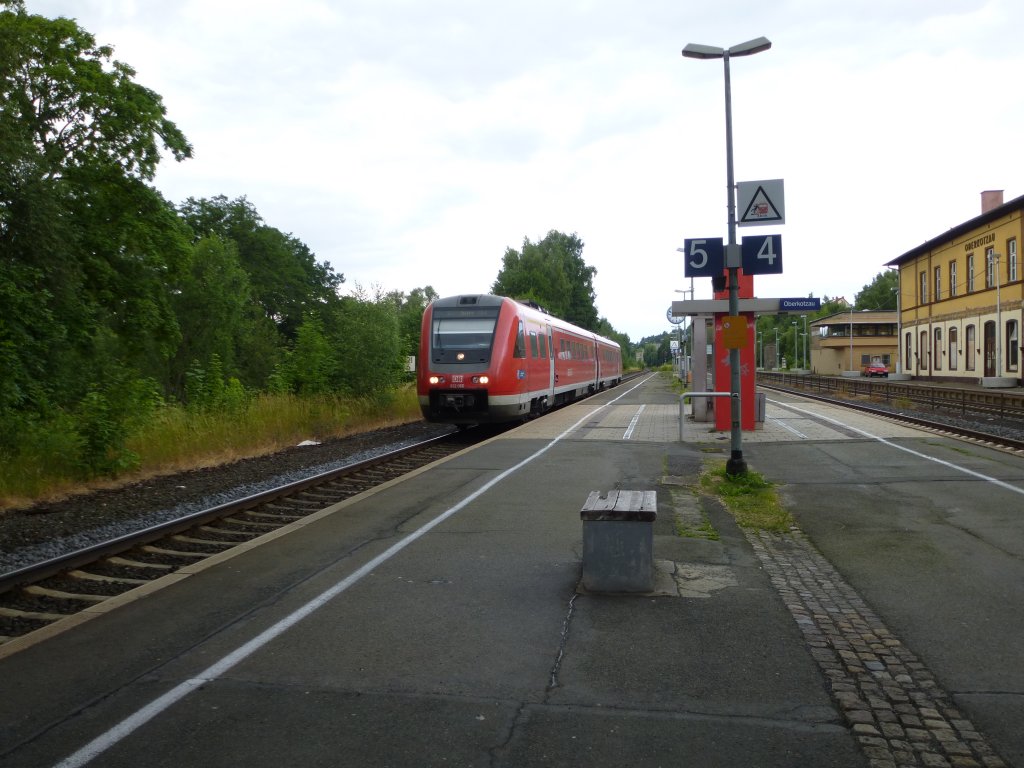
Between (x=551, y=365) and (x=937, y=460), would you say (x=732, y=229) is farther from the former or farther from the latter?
(x=551, y=365)

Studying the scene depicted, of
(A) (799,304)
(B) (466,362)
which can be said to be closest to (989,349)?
(A) (799,304)

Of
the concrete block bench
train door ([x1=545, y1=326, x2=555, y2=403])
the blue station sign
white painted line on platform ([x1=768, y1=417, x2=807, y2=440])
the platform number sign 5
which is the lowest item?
white painted line on platform ([x1=768, y1=417, x2=807, y2=440])

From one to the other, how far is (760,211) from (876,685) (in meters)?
8.55

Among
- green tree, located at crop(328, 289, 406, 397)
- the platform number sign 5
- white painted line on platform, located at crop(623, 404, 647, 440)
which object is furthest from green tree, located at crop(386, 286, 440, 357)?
the platform number sign 5

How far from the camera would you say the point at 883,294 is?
123 meters

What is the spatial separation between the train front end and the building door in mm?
37185

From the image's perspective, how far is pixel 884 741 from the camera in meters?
3.52

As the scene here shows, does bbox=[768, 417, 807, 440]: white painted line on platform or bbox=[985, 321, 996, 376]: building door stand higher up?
bbox=[985, 321, 996, 376]: building door

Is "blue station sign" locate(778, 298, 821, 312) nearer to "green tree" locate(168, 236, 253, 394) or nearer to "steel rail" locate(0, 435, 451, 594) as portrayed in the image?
"steel rail" locate(0, 435, 451, 594)

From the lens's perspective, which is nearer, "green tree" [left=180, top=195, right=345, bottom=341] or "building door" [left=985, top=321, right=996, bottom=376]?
"building door" [left=985, top=321, right=996, bottom=376]

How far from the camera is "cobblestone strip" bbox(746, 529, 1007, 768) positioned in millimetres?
3422

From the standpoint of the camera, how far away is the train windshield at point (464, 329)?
58.1 ft

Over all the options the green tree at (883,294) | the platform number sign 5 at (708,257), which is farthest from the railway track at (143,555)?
the green tree at (883,294)

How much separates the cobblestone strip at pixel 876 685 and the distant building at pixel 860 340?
86.9 m
